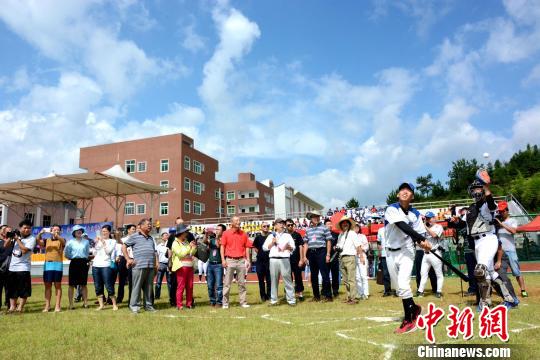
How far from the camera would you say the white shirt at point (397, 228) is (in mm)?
6402

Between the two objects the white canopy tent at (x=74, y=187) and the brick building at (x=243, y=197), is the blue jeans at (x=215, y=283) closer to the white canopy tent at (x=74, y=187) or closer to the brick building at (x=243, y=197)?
the white canopy tent at (x=74, y=187)

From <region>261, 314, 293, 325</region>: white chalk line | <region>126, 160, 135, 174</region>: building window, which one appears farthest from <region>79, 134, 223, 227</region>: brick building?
<region>261, 314, 293, 325</region>: white chalk line

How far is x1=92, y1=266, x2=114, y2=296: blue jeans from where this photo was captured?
1042 centimetres

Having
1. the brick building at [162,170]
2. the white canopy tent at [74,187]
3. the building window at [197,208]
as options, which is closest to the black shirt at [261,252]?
the white canopy tent at [74,187]

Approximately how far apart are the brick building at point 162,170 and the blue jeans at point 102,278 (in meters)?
42.3

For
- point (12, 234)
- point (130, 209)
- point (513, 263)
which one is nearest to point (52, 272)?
point (12, 234)

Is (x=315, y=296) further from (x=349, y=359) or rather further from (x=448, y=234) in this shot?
(x=448, y=234)

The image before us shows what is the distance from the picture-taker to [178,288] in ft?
33.4

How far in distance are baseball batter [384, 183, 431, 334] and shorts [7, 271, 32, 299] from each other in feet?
27.1

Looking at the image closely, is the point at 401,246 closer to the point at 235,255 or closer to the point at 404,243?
the point at 404,243

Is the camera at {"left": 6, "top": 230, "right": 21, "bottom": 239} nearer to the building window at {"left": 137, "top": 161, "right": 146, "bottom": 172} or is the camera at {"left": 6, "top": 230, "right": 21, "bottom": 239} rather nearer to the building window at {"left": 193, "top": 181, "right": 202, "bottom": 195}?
the building window at {"left": 137, "top": 161, "right": 146, "bottom": 172}

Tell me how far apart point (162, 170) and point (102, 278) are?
45131 millimetres

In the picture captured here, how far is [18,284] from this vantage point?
32.7ft

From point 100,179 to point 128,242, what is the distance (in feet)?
71.0
